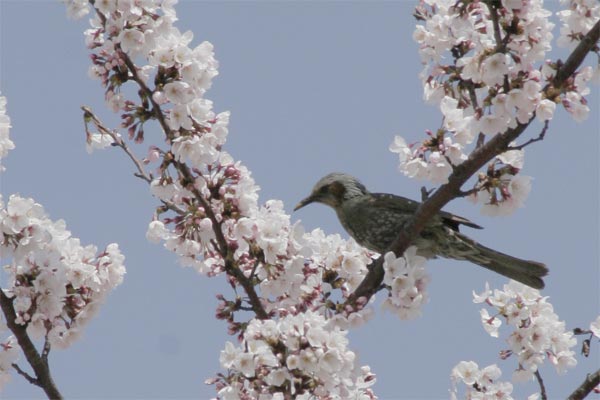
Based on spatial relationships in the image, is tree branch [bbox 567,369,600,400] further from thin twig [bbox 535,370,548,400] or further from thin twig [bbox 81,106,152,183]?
thin twig [bbox 81,106,152,183]

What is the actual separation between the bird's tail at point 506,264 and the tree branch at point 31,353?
2.92 meters

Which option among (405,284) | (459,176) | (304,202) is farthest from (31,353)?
(304,202)

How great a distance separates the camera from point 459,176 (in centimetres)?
453

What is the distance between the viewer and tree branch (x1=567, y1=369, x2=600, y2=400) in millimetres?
4879

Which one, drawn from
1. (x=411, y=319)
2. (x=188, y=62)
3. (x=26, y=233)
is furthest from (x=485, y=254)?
(x=26, y=233)

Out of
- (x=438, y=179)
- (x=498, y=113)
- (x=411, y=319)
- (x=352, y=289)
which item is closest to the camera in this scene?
(x=498, y=113)

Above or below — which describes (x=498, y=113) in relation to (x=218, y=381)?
above

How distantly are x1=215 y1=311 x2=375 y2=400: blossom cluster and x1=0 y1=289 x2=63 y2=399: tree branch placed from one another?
1.01m

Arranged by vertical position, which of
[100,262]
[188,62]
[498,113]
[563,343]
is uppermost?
[188,62]

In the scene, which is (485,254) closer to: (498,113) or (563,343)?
(563,343)

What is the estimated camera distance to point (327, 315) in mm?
4867

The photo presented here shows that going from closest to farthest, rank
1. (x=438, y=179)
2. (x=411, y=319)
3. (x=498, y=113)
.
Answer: (x=498, y=113) < (x=438, y=179) < (x=411, y=319)

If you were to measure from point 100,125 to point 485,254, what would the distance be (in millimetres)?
2770

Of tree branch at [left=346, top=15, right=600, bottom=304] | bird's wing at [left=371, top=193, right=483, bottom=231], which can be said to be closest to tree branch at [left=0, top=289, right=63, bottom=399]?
tree branch at [left=346, top=15, right=600, bottom=304]
